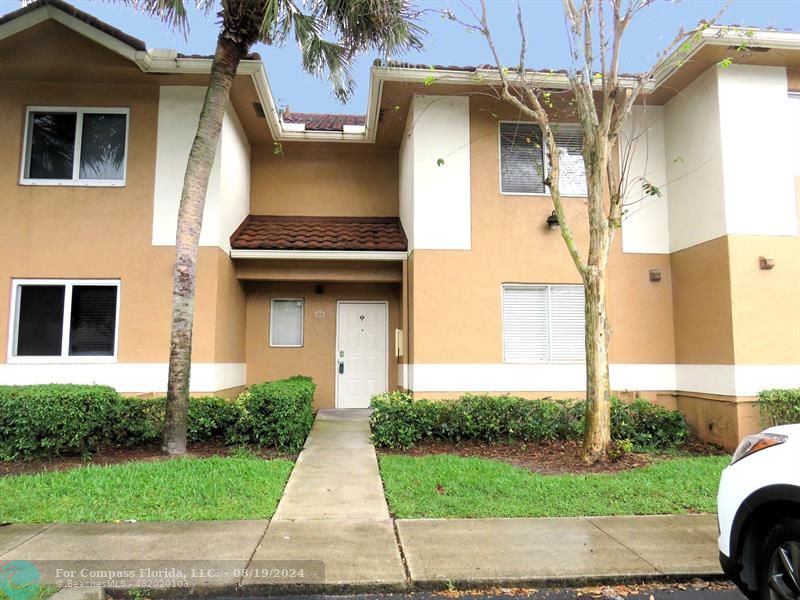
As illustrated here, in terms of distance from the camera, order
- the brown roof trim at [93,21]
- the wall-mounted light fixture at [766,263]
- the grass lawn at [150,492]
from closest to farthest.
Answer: the grass lawn at [150,492]
the wall-mounted light fixture at [766,263]
the brown roof trim at [93,21]

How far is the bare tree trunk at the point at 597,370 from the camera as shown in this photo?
23.5 feet

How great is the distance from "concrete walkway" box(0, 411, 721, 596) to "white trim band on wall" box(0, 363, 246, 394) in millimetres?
3962

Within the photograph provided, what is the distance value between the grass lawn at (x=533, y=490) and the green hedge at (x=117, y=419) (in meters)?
1.74

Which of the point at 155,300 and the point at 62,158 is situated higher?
the point at 62,158

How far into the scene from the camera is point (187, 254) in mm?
7250

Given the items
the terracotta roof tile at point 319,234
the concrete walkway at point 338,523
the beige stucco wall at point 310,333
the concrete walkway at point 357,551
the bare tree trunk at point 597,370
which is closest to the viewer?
the concrete walkway at point 357,551

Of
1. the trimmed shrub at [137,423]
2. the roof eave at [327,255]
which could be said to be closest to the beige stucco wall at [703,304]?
the roof eave at [327,255]

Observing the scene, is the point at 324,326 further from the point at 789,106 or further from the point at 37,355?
the point at 789,106

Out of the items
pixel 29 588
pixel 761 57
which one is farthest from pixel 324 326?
pixel 761 57

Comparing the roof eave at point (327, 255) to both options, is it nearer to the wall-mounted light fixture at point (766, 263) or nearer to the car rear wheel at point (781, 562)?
the wall-mounted light fixture at point (766, 263)

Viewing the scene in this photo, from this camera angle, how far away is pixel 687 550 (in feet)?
14.6

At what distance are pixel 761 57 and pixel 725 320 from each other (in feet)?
14.0

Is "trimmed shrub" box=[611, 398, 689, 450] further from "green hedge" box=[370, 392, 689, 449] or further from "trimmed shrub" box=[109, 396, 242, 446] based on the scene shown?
"trimmed shrub" box=[109, 396, 242, 446]

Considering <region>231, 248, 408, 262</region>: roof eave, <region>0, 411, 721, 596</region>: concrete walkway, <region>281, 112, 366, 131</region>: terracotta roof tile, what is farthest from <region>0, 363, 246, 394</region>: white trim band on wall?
<region>281, 112, 366, 131</region>: terracotta roof tile
